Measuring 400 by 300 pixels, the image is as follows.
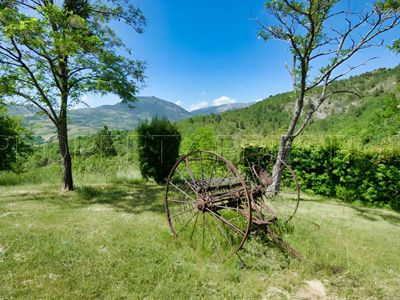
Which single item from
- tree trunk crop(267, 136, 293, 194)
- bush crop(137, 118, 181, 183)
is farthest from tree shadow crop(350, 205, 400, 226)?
bush crop(137, 118, 181, 183)

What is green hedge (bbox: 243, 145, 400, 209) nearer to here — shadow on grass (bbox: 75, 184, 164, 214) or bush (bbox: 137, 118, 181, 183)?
bush (bbox: 137, 118, 181, 183)

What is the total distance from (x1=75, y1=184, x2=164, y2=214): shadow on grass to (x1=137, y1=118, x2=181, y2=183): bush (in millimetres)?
1126

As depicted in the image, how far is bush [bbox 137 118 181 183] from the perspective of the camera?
8906 millimetres

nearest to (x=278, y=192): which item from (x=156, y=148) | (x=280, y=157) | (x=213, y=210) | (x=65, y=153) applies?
(x=280, y=157)

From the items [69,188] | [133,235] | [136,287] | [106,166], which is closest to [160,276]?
[136,287]

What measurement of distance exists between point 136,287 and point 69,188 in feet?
17.5

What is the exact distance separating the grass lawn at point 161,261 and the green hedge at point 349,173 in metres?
2.15

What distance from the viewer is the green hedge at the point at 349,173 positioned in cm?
695

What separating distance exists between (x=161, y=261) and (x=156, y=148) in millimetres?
5884

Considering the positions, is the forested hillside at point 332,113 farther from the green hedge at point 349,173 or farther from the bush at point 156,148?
the green hedge at point 349,173

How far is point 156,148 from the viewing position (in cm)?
889

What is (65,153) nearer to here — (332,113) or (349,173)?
(349,173)

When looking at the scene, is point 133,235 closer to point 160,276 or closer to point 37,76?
point 160,276

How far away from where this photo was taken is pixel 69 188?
7.03 meters
